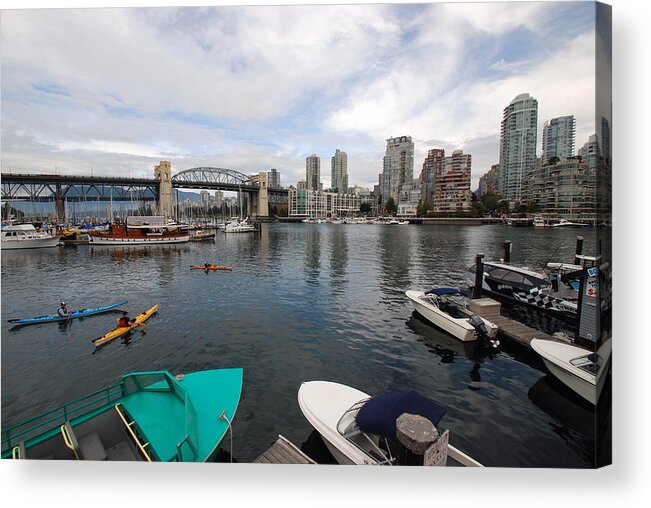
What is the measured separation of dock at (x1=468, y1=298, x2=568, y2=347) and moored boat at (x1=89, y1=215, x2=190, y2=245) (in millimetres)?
36680

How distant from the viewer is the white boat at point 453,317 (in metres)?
8.70

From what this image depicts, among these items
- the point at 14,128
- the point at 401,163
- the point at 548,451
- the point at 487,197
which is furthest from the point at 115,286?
the point at 401,163

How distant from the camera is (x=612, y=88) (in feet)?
13.6

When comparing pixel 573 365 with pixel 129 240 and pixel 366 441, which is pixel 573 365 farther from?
pixel 129 240

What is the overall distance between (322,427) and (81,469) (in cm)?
329

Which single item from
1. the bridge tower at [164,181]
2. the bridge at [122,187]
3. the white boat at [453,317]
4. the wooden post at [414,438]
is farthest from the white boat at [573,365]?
the bridge tower at [164,181]

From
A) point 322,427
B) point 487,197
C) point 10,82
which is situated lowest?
point 322,427

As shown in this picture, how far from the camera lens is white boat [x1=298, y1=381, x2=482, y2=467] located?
383 centimetres

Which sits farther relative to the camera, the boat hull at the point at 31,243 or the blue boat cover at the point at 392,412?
the boat hull at the point at 31,243

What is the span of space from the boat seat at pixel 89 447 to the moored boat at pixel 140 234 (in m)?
36.7

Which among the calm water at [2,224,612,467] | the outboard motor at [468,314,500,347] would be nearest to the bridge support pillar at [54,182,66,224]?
the calm water at [2,224,612,467]

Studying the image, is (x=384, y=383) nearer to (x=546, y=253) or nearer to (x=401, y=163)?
(x=546, y=253)

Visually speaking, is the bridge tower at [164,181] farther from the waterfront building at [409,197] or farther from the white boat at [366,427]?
the waterfront building at [409,197]

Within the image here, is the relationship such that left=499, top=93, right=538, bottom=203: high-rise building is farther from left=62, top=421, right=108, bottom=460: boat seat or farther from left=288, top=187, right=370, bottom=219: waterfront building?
left=62, top=421, right=108, bottom=460: boat seat
